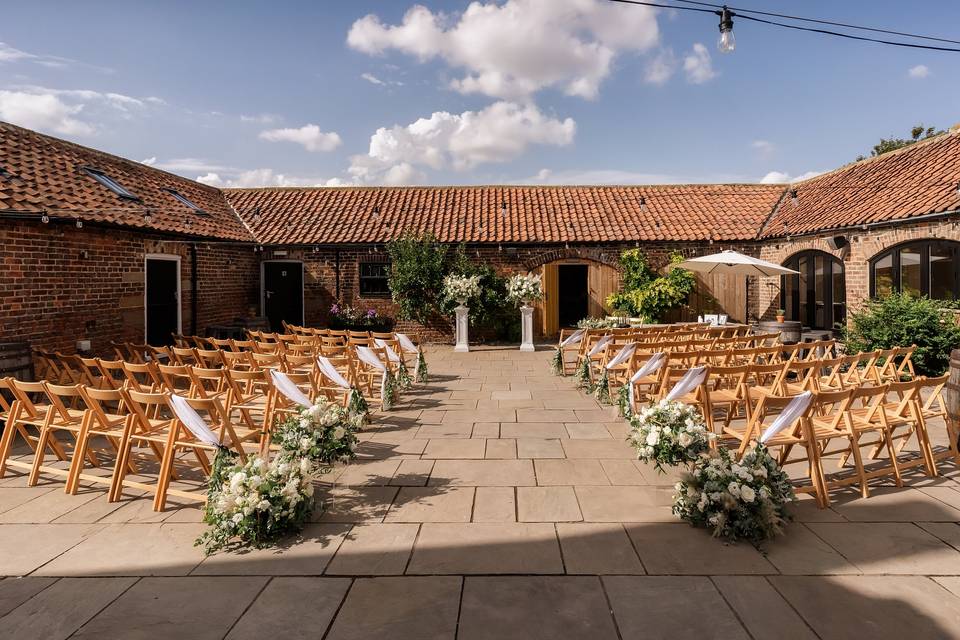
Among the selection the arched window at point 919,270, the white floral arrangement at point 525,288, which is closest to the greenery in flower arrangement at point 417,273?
the white floral arrangement at point 525,288

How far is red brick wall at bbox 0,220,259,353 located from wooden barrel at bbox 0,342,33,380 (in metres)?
1.23

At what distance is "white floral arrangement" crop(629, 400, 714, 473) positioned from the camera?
414cm

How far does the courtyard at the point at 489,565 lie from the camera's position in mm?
2607

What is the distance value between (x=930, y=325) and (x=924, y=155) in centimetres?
553

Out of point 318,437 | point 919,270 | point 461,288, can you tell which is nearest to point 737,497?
point 318,437

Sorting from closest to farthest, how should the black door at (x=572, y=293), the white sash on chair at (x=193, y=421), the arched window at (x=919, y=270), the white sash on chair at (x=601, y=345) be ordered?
1. the white sash on chair at (x=193, y=421)
2. the white sash on chair at (x=601, y=345)
3. the arched window at (x=919, y=270)
4. the black door at (x=572, y=293)

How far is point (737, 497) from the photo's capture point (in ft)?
11.3

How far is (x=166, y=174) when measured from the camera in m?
14.0

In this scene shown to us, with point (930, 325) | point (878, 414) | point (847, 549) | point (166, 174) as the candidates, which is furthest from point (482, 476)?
point (166, 174)

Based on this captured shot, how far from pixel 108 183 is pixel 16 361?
5.36 metres

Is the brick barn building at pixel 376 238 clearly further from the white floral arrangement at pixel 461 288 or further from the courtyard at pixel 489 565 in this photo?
the courtyard at pixel 489 565

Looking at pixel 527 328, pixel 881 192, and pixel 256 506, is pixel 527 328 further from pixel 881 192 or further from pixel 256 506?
pixel 256 506

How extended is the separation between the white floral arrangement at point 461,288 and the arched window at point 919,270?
8.05m

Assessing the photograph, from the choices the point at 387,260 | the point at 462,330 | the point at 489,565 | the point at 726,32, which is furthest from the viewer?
the point at 387,260
